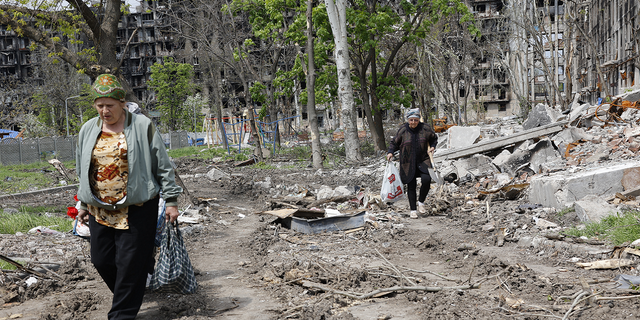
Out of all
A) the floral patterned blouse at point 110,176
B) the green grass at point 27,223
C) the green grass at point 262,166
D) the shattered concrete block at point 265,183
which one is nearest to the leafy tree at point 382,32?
the green grass at point 262,166

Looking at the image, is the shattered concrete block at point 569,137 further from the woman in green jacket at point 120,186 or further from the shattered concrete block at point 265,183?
the woman in green jacket at point 120,186

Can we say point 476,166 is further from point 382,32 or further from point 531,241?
point 382,32

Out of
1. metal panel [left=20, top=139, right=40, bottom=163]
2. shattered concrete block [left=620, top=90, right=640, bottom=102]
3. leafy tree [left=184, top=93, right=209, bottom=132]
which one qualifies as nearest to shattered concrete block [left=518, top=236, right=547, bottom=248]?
shattered concrete block [left=620, top=90, right=640, bottom=102]

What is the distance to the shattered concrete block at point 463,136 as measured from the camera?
14938mm

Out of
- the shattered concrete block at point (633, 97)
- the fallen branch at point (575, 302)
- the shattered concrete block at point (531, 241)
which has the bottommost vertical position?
the shattered concrete block at point (531, 241)

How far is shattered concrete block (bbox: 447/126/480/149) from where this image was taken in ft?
49.0

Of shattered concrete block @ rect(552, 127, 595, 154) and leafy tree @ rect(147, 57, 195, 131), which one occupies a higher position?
leafy tree @ rect(147, 57, 195, 131)

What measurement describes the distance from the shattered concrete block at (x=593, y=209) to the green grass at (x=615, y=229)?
16cm

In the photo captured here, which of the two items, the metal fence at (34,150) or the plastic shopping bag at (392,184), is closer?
the plastic shopping bag at (392,184)

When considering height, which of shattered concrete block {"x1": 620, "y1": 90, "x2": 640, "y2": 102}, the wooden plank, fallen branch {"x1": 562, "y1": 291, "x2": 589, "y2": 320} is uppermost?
shattered concrete block {"x1": 620, "y1": 90, "x2": 640, "y2": 102}

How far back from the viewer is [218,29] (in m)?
29.2

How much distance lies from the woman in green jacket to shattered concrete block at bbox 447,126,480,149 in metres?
11.9

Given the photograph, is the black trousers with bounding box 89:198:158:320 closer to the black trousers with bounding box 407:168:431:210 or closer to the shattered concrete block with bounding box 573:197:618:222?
the shattered concrete block with bounding box 573:197:618:222

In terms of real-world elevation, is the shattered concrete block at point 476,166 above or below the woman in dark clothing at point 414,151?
below
